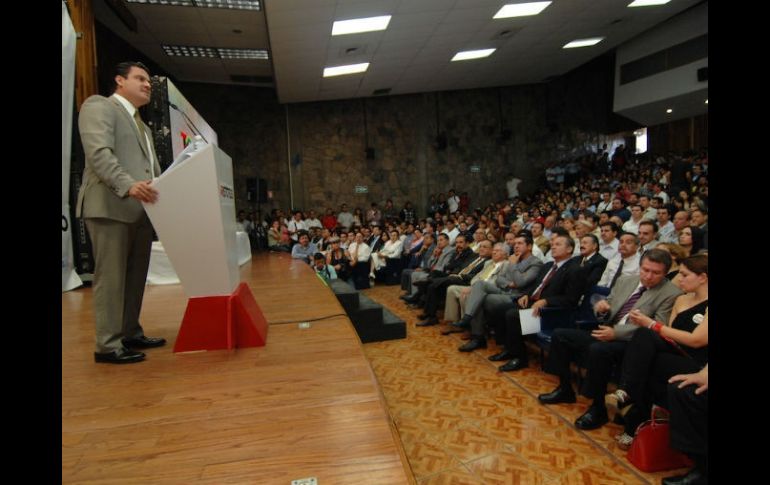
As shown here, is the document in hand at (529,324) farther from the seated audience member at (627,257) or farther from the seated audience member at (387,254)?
the seated audience member at (387,254)

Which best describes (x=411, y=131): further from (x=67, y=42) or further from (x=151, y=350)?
(x=151, y=350)

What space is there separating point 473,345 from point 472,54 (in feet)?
23.3

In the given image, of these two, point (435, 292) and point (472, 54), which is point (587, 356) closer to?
point (435, 292)

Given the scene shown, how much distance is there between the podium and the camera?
1.74m

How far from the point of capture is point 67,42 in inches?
146

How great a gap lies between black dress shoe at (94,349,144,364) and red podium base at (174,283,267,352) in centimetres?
15

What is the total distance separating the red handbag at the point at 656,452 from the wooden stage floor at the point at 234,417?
132 centimetres

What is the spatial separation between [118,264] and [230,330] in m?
0.53

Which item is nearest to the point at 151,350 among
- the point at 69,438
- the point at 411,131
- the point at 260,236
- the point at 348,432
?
the point at 69,438

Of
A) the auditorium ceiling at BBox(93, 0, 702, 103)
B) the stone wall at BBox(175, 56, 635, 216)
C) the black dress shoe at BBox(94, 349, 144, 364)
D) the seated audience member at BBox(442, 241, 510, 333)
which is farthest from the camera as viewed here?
the stone wall at BBox(175, 56, 635, 216)

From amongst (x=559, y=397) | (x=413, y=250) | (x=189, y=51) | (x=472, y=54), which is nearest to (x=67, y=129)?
(x=559, y=397)

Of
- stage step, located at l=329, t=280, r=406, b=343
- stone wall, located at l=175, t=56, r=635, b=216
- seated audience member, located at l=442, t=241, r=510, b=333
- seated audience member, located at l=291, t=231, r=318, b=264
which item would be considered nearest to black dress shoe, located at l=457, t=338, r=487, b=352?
seated audience member, located at l=442, t=241, r=510, b=333

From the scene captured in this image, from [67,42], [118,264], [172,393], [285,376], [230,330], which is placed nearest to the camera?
[172,393]

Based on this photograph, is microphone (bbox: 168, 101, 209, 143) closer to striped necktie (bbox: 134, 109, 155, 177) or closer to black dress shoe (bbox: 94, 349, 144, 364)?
striped necktie (bbox: 134, 109, 155, 177)
